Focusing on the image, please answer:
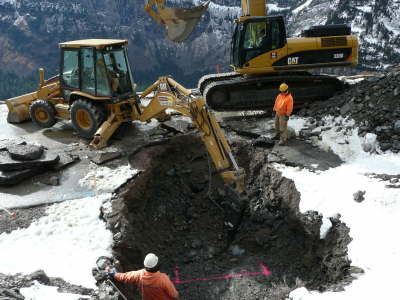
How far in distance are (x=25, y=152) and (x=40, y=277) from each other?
3.92 meters

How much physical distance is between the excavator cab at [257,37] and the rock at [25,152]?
599cm

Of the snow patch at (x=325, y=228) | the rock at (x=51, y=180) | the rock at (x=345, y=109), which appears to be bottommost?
the snow patch at (x=325, y=228)

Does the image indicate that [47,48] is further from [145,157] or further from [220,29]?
[145,157]

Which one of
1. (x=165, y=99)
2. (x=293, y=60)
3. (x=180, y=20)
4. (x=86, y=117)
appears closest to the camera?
(x=165, y=99)

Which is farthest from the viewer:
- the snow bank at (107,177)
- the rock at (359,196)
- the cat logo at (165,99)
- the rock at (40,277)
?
the cat logo at (165,99)

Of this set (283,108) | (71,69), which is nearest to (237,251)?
(283,108)

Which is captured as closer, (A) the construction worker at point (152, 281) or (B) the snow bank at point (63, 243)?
(A) the construction worker at point (152, 281)

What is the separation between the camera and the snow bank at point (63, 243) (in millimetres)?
6039

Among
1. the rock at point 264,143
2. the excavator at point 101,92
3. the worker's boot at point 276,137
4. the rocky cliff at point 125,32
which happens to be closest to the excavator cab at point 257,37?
the worker's boot at point 276,137

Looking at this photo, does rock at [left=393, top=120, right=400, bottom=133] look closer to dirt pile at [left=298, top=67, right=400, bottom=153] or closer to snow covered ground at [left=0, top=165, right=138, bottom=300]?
dirt pile at [left=298, top=67, right=400, bottom=153]

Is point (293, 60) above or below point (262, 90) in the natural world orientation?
above

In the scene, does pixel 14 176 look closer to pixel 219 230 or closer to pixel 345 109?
pixel 219 230

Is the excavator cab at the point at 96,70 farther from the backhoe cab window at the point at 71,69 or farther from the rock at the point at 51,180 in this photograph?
the rock at the point at 51,180

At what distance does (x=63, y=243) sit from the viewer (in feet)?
22.0
